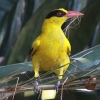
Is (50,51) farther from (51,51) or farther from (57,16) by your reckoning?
(57,16)

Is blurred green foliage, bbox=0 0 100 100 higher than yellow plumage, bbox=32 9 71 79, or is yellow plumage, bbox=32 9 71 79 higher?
blurred green foliage, bbox=0 0 100 100

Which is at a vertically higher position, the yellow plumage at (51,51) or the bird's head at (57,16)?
the bird's head at (57,16)

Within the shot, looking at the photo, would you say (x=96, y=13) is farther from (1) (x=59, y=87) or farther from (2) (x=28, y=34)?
(1) (x=59, y=87)

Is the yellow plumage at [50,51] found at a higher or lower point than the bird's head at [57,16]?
lower

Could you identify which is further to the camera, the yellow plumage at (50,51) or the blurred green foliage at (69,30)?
the blurred green foliage at (69,30)

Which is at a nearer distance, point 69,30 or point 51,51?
point 51,51

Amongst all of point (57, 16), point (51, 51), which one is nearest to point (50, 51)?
point (51, 51)

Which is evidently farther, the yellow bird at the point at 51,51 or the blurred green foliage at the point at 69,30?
the blurred green foliage at the point at 69,30

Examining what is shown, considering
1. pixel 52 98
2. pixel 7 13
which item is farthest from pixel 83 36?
pixel 7 13

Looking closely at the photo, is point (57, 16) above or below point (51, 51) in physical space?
above

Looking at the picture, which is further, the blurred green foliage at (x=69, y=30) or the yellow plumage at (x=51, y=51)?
the blurred green foliage at (x=69, y=30)

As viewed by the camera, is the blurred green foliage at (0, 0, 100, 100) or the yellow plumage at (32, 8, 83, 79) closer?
the yellow plumage at (32, 8, 83, 79)
